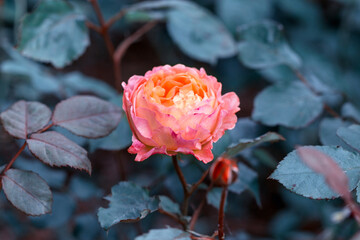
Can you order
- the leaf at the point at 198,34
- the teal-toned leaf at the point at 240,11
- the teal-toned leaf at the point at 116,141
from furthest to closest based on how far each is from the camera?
the teal-toned leaf at the point at 240,11 → the leaf at the point at 198,34 → the teal-toned leaf at the point at 116,141

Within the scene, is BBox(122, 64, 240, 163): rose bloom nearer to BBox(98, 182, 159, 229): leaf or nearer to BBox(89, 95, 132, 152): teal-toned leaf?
BBox(98, 182, 159, 229): leaf

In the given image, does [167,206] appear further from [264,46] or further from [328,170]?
[264,46]

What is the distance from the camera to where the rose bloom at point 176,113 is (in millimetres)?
516

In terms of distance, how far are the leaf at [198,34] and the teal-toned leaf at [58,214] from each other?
1.55ft

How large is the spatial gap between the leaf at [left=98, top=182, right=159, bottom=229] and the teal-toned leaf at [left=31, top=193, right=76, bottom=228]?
381 millimetres

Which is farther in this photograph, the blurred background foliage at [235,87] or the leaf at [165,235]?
the blurred background foliage at [235,87]

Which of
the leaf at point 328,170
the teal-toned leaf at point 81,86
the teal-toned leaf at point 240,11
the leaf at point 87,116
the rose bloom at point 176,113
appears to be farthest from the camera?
the teal-toned leaf at point 240,11

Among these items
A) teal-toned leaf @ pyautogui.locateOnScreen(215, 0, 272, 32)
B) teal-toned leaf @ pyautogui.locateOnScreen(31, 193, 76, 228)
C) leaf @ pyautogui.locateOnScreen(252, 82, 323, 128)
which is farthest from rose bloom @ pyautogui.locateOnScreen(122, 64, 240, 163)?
teal-toned leaf @ pyautogui.locateOnScreen(215, 0, 272, 32)

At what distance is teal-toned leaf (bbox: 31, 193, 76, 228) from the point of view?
91 cm

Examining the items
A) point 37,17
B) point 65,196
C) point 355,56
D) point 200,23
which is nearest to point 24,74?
point 37,17

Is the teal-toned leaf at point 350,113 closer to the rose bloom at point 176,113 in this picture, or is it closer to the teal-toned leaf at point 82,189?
the rose bloom at point 176,113

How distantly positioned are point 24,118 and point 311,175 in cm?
45

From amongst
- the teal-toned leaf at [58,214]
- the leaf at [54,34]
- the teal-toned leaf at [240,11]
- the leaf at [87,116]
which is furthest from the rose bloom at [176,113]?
the teal-toned leaf at [240,11]

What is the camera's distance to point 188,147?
1.72ft
